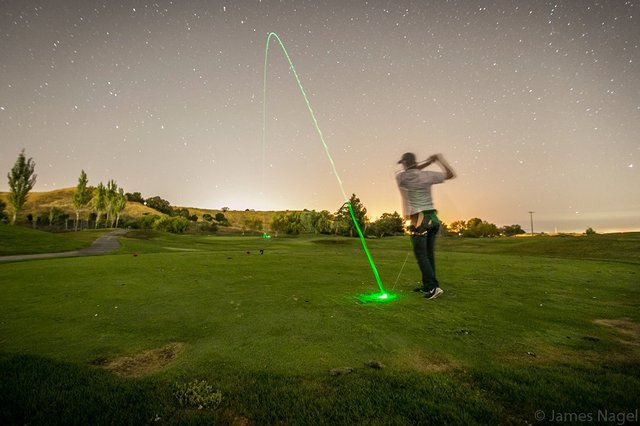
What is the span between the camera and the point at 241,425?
8.29 ft

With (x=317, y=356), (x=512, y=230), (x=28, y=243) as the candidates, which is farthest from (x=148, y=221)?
(x=512, y=230)

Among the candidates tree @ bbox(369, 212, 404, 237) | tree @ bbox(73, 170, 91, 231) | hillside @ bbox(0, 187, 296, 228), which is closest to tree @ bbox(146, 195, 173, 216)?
hillside @ bbox(0, 187, 296, 228)

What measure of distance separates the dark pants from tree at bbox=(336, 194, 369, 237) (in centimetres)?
7312

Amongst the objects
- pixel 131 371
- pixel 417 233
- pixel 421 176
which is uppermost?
pixel 421 176

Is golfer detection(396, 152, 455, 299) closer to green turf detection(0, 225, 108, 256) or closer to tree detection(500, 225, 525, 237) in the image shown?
green turf detection(0, 225, 108, 256)

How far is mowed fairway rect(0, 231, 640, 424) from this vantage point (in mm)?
2674

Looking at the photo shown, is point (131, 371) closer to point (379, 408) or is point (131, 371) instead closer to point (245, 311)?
point (245, 311)

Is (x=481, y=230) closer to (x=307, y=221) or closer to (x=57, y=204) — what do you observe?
(x=307, y=221)

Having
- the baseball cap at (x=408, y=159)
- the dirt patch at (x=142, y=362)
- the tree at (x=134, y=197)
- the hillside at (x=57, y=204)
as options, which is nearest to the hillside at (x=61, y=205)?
the hillside at (x=57, y=204)

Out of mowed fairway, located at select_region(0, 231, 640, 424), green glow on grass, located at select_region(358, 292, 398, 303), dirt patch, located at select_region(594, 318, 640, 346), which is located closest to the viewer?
mowed fairway, located at select_region(0, 231, 640, 424)

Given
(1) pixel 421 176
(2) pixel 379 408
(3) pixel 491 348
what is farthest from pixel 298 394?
(1) pixel 421 176

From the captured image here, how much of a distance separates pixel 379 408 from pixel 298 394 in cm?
75

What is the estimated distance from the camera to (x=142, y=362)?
150 inches

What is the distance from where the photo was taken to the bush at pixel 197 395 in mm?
2796
